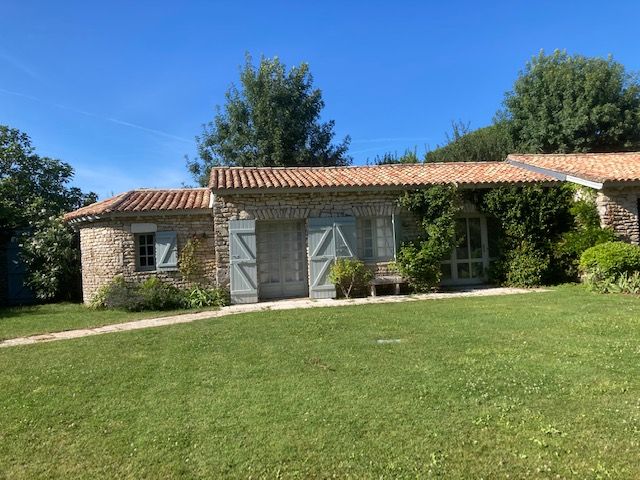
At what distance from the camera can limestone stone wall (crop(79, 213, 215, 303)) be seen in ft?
41.8

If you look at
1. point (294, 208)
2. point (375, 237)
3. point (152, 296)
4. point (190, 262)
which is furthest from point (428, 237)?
point (152, 296)

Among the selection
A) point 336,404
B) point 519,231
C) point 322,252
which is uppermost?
point 519,231

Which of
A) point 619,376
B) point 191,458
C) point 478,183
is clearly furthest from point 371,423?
point 478,183

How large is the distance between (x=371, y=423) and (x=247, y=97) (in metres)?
→ 24.0

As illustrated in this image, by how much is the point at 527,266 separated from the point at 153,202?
1019 cm

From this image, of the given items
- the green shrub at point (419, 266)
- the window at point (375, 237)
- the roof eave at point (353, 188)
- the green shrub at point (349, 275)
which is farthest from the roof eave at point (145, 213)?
the green shrub at point (419, 266)

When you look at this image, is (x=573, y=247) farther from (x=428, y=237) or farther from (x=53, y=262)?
(x=53, y=262)

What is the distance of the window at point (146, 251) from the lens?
12.9m

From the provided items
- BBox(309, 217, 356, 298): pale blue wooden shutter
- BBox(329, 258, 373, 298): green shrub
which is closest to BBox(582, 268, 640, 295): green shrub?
BBox(329, 258, 373, 298): green shrub

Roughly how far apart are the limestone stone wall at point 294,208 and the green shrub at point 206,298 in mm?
271

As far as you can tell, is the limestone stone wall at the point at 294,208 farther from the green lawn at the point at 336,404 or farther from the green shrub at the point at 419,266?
the green lawn at the point at 336,404

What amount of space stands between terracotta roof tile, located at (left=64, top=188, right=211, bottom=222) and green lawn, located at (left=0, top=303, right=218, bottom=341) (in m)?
2.55

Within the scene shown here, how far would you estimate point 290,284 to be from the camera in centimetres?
1321

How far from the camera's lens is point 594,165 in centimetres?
1503
